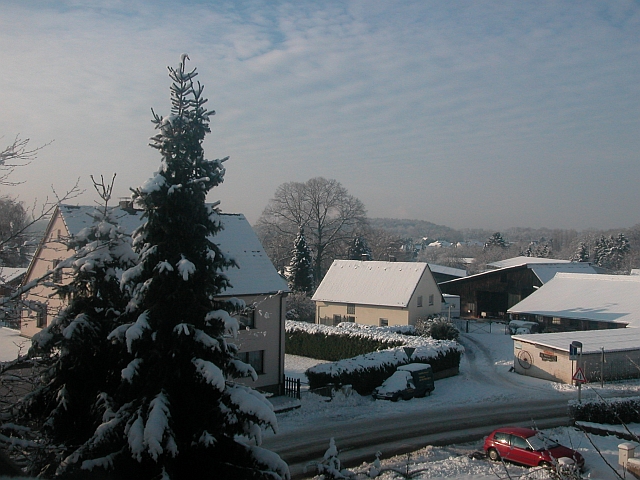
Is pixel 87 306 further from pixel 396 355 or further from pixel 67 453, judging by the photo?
pixel 396 355

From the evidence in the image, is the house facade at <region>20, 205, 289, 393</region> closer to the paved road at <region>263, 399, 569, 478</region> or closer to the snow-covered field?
the snow-covered field

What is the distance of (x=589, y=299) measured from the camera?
43.0 m

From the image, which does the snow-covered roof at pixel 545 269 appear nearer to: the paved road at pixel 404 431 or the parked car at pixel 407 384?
the parked car at pixel 407 384

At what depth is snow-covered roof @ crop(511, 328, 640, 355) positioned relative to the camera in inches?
1167

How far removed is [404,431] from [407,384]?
528 centimetres

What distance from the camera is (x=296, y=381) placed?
2723 centimetres

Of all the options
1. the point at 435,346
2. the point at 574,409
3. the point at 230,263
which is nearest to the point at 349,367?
the point at 435,346

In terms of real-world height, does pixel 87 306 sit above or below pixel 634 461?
above

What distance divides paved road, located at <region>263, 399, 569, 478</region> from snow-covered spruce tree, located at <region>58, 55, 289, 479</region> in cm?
697

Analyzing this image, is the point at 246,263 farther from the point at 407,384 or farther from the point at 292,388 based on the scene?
the point at 407,384

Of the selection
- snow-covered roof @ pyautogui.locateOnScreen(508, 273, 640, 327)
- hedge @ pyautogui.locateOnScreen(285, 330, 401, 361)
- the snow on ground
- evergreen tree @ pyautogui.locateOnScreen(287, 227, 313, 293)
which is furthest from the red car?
evergreen tree @ pyautogui.locateOnScreen(287, 227, 313, 293)

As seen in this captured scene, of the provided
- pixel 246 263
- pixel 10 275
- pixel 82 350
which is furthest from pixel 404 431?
pixel 10 275

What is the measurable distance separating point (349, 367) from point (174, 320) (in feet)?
55.7

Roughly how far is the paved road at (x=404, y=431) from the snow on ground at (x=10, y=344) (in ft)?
42.0
